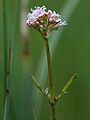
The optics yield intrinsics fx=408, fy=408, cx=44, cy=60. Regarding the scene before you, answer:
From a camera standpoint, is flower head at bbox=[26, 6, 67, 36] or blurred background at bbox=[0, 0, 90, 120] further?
blurred background at bbox=[0, 0, 90, 120]

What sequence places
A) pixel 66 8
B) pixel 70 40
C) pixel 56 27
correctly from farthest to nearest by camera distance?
1. pixel 70 40
2. pixel 66 8
3. pixel 56 27

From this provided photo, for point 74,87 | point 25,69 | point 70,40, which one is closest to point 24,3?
point 25,69

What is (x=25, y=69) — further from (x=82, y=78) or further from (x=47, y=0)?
(x=47, y=0)

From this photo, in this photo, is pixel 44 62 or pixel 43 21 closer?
pixel 43 21

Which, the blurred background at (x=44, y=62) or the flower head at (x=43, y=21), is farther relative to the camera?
the blurred background at (x=44, y=62)
